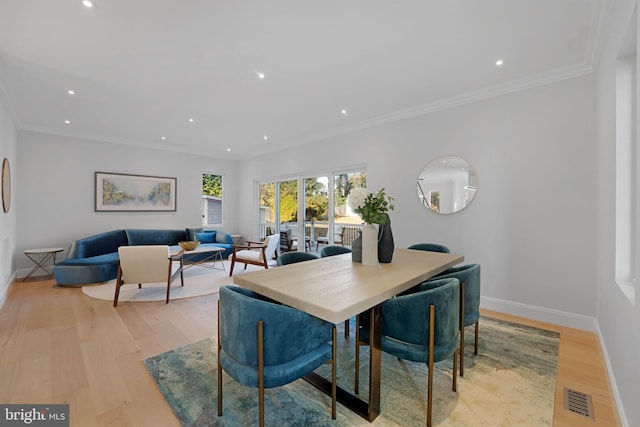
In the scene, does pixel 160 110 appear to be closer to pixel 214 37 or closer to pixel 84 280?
pixel 214 37

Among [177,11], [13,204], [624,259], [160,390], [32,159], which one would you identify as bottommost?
[160,390]

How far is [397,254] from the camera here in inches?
107

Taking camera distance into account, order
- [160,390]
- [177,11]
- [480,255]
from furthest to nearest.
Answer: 1. [480,255]
2. [177,11]
3. [160,390]

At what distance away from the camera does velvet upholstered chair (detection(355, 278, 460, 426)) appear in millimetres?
1555

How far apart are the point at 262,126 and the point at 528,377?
4710 mm

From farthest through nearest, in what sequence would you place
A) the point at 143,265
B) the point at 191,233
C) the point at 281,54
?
the point at 191,233 < the point at 143,265 < the point at 281,54

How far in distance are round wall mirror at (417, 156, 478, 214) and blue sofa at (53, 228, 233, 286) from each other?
12.6 feet

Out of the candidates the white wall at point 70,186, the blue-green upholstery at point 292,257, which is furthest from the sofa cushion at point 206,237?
the blue-green upholstery at point 292,257

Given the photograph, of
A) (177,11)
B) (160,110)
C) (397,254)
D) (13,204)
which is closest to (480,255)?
(397,254)

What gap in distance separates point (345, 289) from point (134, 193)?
6.11 m

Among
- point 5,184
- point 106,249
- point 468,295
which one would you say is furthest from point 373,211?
point 106,249

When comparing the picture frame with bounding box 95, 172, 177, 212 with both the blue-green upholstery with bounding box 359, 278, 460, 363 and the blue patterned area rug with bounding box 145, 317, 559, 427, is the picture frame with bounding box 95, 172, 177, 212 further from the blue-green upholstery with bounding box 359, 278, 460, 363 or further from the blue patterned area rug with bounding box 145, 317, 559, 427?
the blue-green upholstery with bounding box 359, 278, 460, 363

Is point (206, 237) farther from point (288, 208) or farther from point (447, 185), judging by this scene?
point (447, 185)

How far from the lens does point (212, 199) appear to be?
7340 mm
